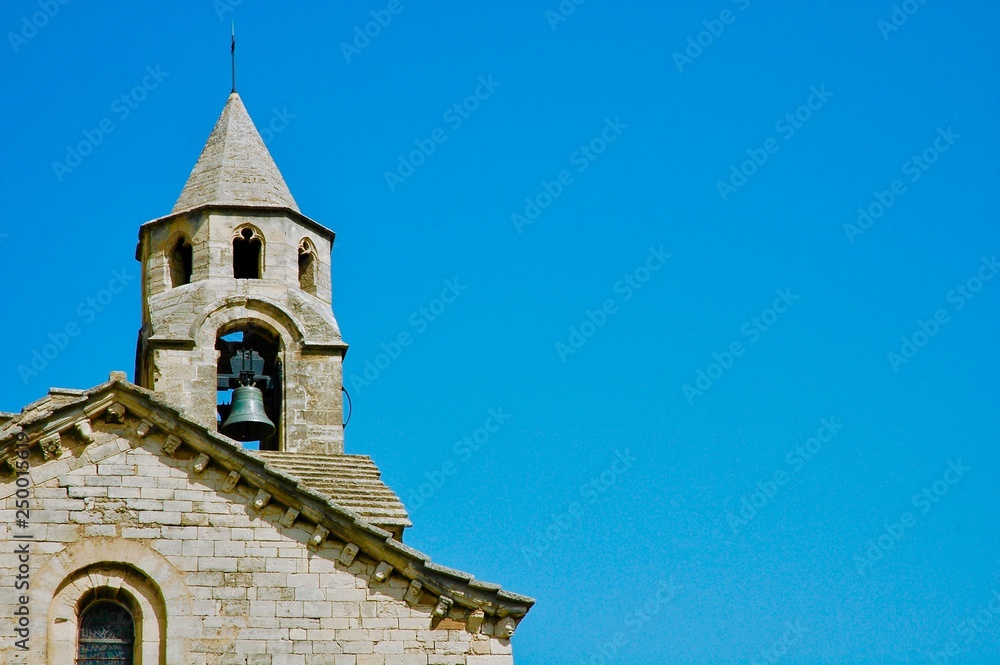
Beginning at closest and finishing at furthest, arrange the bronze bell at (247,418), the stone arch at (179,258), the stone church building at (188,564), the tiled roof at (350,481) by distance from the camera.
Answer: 1. the stone church building at (188,564)
2. the tiled roof at (350,481)
3. the bronze bell at (247,418)
4. the stone arch at (179,258)

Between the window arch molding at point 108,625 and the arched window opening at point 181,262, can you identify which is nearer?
the window arch molding at point 108,625

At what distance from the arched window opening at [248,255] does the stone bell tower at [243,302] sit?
15mm

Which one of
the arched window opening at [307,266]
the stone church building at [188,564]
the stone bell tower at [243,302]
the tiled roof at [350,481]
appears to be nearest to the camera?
the stone church building at [188,564]

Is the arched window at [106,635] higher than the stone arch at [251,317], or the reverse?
the stone arch at [251,317]

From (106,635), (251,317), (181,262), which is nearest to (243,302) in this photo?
(251,317)

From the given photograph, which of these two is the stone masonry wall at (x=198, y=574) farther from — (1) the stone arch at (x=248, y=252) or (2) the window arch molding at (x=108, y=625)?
(1) the stone arch at (x=248, y=252)

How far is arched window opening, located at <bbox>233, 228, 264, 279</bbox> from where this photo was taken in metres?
27.9

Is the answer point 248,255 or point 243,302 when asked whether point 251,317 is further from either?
point 248,255

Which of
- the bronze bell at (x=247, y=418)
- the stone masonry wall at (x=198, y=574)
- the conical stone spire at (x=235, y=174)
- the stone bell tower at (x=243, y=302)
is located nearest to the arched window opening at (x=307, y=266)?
the stone bell tower at (x=243, y=302)

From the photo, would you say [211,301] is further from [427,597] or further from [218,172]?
[427,597]

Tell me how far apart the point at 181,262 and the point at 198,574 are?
8.95 meters

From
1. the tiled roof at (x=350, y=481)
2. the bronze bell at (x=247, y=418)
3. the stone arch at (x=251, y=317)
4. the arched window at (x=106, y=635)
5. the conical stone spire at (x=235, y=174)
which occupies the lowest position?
the arched window at (x=106, y=635)

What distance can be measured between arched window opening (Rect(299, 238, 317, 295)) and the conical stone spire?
59cm

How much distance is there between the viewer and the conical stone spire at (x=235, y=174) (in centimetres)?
2820
